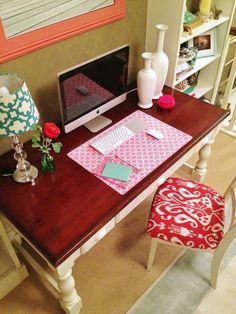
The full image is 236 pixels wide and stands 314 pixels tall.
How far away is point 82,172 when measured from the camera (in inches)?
53.1

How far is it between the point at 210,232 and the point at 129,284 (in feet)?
1.91

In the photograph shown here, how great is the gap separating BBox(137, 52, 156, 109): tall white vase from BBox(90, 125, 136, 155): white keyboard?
239mm

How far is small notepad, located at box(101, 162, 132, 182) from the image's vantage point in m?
1.32

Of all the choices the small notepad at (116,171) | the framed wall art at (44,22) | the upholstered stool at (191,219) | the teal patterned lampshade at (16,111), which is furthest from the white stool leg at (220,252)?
the framed wall art at (44,22)

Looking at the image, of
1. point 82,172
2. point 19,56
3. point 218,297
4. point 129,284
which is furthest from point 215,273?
point 19,56

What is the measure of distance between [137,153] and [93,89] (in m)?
0.40

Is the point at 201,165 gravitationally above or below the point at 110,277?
above

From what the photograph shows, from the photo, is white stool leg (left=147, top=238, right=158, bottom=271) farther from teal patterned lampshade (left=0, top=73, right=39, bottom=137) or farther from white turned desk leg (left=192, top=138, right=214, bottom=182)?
teal patterned lampshade (left=0, top=73, right=39, bottom=137)

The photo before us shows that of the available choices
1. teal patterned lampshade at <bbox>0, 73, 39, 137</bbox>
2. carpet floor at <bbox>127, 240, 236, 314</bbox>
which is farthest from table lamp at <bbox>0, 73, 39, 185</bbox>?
carpet floor at <bbox>127, 240, 236, 314</bbox>

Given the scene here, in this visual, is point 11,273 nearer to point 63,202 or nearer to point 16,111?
point 63,202

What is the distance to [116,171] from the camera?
4.40 feet

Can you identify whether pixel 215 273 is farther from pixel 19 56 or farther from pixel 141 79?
pixel 19 56

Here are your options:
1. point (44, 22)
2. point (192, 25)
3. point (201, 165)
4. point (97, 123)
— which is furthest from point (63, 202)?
point (192, 25)

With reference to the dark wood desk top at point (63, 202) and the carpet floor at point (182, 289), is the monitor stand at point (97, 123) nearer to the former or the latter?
the dark wood desk top at point (63, 202)
